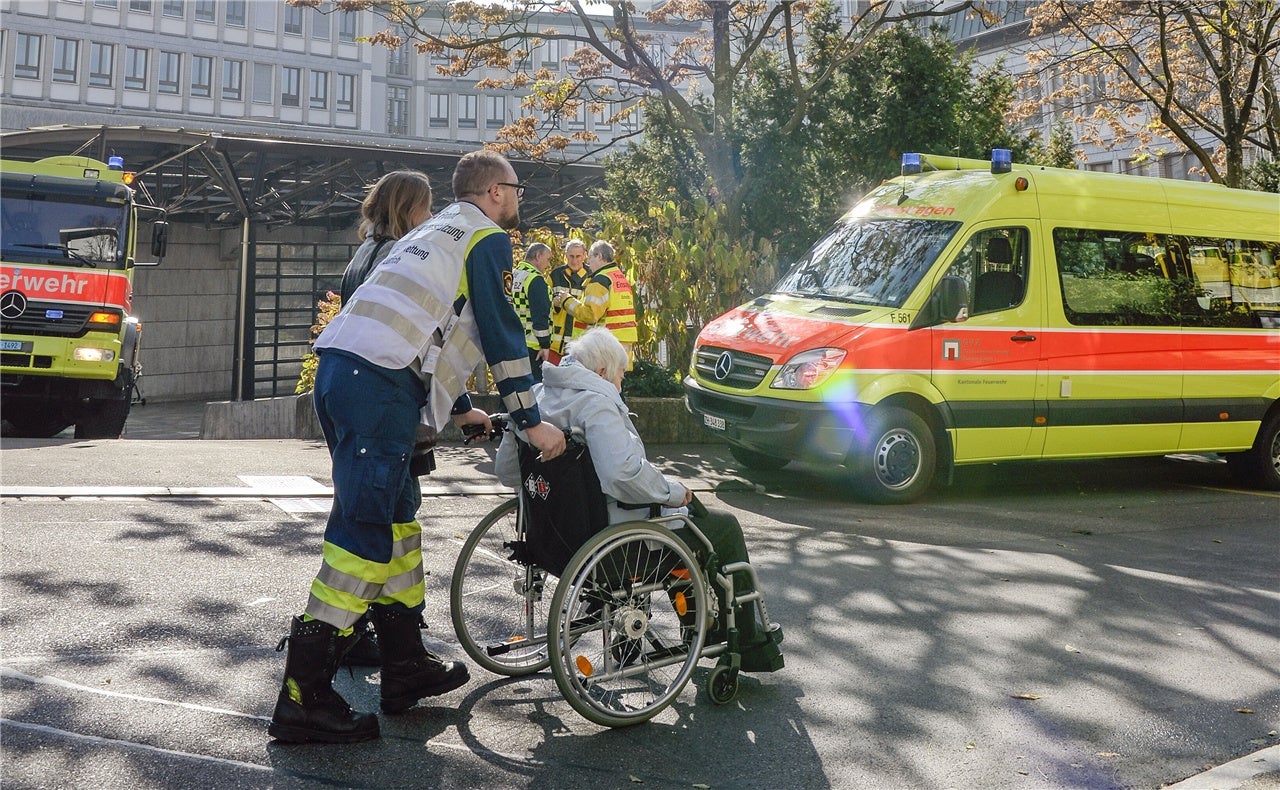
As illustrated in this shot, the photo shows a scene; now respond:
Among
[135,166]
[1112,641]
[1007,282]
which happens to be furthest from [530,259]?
[135,166]

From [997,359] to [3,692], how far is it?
720 centimetres

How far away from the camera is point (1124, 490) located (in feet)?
36.2

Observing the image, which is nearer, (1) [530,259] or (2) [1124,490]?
(2) [1124,490]

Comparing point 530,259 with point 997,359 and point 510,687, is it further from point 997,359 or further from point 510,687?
point 510,687

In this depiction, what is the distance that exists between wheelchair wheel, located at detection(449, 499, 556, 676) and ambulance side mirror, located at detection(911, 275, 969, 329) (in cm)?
495

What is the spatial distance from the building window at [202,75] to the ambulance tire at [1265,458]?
6450 cm

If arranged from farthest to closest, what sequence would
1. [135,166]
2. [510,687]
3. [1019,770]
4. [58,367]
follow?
[135,166] → [58,367] → [510,687] → [1019,770]

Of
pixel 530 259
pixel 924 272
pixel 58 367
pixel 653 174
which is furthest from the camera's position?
pixel 653 174

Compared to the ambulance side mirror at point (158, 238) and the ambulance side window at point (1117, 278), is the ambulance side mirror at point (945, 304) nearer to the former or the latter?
the ambulance side window at point (1117, 278)

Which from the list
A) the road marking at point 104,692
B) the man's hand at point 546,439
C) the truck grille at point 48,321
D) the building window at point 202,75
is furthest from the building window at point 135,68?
the man's hand at point 546,439

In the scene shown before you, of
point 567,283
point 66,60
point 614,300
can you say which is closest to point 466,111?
point 66,60

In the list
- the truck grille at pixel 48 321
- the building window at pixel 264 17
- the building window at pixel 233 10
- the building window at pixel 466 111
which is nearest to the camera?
the truck grille at pixel 48 321

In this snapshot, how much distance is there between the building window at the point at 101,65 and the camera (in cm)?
6238

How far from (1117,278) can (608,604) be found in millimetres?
7258
